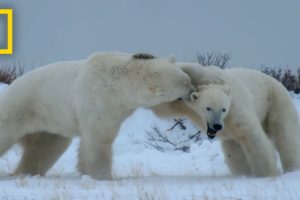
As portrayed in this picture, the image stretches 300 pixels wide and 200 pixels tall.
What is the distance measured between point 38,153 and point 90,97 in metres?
1.64

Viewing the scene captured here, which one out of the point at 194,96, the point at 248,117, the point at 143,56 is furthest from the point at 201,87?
the point at 143,56

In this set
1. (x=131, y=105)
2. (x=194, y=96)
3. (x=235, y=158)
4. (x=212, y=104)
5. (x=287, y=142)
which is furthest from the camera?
(x=235, y=158)

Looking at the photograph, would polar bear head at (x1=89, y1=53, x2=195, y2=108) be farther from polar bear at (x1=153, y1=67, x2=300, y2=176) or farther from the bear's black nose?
the bear's black nose

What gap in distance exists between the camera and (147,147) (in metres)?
13.1

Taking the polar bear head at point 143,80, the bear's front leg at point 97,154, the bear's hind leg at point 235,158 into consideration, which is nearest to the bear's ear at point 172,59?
the polar bear head at point 143,80

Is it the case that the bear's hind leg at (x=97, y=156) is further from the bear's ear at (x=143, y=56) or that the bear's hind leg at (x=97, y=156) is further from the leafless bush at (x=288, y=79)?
the leafless bush at (x=288, y=79)

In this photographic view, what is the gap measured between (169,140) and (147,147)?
1315mm

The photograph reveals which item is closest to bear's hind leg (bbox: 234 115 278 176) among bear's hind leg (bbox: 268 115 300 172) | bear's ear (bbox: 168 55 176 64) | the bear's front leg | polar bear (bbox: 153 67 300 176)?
polar bear (bbox: 153 67 300 176)

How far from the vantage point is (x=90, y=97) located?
283 inches

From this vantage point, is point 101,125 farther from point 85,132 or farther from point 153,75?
point 153,75

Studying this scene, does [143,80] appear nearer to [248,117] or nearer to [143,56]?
[143,56]

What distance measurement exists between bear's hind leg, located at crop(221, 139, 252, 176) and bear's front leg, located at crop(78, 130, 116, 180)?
6.52 feet

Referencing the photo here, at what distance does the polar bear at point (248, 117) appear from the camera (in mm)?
7035

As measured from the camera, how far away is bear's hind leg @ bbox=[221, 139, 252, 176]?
8266mm
